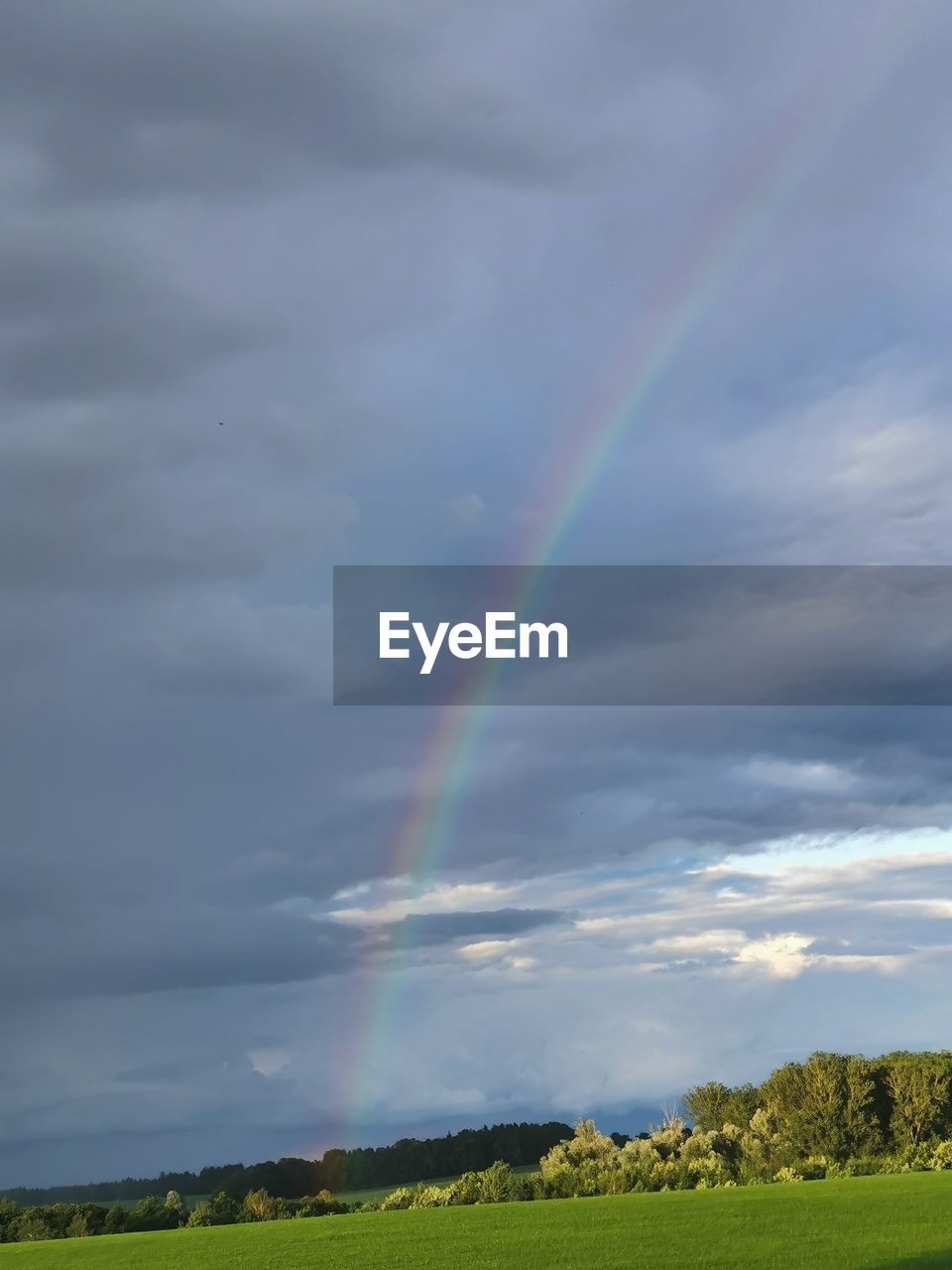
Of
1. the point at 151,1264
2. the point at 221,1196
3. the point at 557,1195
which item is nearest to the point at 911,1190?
the point at 557,1195

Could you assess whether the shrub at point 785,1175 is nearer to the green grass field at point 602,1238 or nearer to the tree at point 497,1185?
the green grass field at point 602,1238

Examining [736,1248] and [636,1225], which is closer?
[736,1248]

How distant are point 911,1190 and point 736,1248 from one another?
12.3 meters

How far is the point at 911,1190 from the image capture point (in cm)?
3903

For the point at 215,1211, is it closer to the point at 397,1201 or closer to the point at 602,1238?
the point at 397,1201

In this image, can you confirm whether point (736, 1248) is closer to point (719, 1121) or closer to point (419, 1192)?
point (419, 1192)

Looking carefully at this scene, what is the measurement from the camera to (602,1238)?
1254 inches

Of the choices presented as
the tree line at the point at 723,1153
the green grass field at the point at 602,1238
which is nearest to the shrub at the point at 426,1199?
the tree line at the point at 723,1153

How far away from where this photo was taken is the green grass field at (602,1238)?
28.7 m

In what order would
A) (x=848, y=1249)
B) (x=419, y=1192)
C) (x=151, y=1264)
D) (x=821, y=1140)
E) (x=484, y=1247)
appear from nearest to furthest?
(x=848, y=1249) < (x=484, y=1247) < (x=151, y=1264) < (x=419, y=1192) < (x=821, y=1140)

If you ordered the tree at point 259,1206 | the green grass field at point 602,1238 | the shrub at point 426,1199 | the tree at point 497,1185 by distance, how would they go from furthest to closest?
the tree at point 259,1206
the tree at point 497,1185
the shrub at point 426,1199
the green grass field at point 602,1238

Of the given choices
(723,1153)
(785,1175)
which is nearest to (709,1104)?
(723,1153)

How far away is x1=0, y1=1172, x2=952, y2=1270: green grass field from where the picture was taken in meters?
28.7

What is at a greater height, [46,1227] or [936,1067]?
[936,1067]
